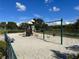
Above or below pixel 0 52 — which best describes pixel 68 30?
above

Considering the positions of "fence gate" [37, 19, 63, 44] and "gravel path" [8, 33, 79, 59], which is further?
"fence gate" [37, 19, 63, 44]

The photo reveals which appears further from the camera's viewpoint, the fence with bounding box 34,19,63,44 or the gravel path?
the fence with bounding box 34,19,63,44

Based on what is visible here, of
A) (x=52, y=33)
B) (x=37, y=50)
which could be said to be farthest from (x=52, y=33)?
(x=37, y=50)

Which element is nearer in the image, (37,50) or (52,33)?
(37,50)

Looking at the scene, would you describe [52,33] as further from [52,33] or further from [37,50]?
[37,50]

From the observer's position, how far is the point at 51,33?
2208cm

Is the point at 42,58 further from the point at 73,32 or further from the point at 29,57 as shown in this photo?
the point at 73,32

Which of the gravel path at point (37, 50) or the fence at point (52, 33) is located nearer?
the gravel path at point (37, 50)

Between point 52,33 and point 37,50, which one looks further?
point 52,33

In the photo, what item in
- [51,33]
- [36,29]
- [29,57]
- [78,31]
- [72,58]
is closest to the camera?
[72,58]

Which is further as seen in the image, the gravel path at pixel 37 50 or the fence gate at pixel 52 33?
the fence gate at pixel 52 33

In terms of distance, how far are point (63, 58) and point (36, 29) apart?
1942 centimetres

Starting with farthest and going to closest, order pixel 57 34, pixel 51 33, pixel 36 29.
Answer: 1. pixel 36 29
2. pixel 51 33
3. pixel 57 34

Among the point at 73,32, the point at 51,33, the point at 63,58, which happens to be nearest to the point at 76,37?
the point at 73,32
